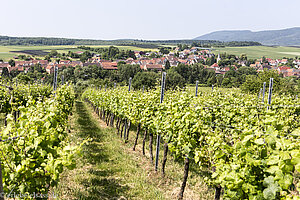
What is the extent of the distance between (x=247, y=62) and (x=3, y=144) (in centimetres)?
12013

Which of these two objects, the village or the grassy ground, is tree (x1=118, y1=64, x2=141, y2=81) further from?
the grassy ground

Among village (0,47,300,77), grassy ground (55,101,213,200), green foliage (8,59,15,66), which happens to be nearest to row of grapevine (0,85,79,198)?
grassy ground (55,101,213,200)

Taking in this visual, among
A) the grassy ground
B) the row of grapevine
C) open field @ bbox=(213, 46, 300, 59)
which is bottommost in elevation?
the grassy ground

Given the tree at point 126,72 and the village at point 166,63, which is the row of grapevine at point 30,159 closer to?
the village at point 166,63

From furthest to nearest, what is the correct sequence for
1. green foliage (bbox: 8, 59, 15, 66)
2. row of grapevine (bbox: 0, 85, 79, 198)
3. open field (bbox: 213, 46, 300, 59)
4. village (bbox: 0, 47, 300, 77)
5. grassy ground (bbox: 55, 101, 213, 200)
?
1. open field (bbox: 213, 46, 300, 59)
2. village (bbox: 0, 47, 300, 77)
3. green foliage (bbox: 8, 59, 15, 66)
4. grassy ground (bbox: 55, 101, 213, 200)
5. row of grapevine (bbox: 0, 85, 79, 198)

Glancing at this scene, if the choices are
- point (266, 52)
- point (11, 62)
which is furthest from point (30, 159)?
point (266, 52)

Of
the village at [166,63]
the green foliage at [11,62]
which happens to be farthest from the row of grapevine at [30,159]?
the green foliage at [11,62]

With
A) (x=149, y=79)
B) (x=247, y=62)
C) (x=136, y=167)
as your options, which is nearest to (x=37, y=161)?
(x=136, y=167)

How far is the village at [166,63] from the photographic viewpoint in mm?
84312

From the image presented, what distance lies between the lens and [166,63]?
98.6m

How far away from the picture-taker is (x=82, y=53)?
118m

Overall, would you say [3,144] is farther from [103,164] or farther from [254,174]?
[103,164]

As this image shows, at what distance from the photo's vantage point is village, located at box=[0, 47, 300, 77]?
277ft

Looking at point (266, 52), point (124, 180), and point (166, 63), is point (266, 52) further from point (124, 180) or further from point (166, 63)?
point (124, 180)
